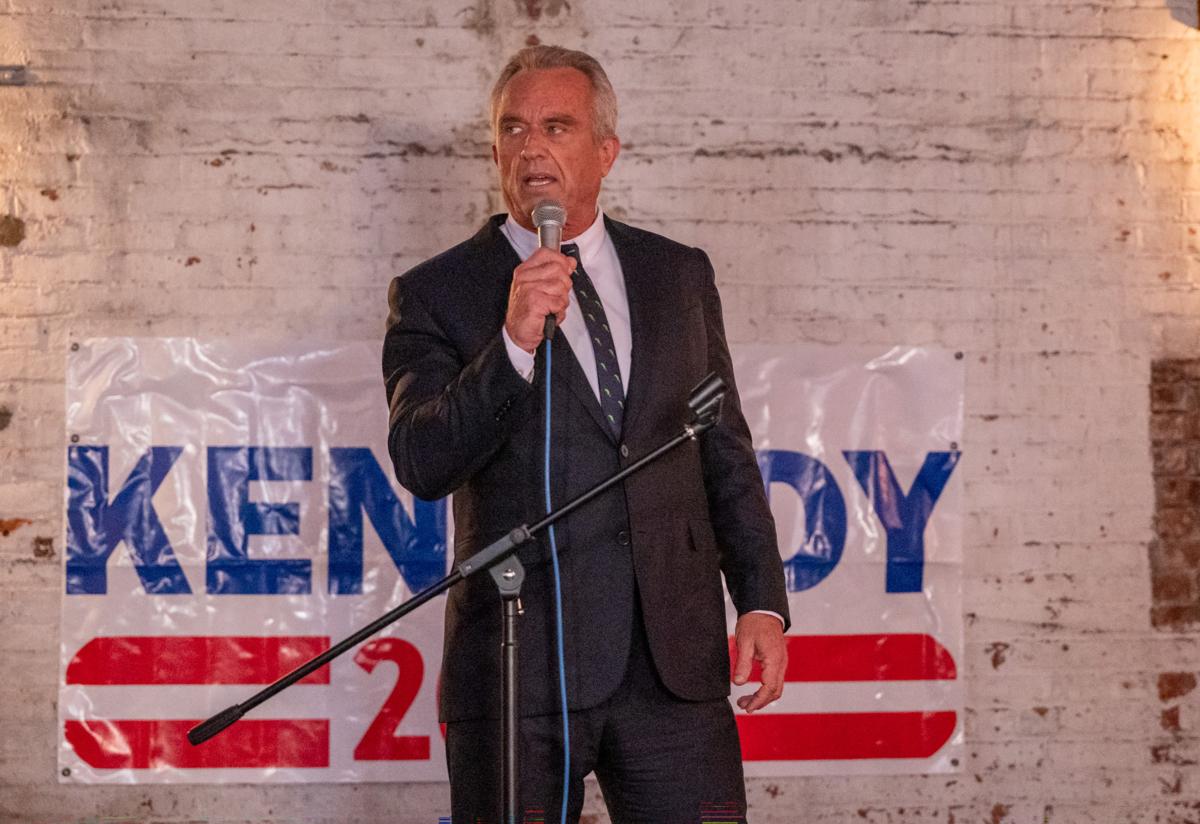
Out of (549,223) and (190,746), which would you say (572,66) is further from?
(190,746)

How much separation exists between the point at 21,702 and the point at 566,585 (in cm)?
190

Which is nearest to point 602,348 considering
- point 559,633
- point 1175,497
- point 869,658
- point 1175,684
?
point 559,633

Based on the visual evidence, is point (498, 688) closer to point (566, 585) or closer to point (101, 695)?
point (566, 585)

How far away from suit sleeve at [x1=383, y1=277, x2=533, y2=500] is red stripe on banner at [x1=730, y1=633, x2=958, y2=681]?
62.4 inches

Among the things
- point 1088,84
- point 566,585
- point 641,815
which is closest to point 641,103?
point 1088,84

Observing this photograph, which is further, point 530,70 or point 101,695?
point 101,695

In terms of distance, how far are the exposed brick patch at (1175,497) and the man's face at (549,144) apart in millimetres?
1937

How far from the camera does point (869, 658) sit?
10.3 ft

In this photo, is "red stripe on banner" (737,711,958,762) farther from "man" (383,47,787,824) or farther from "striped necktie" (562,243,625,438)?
"striped necktie" (562,243,625,438)

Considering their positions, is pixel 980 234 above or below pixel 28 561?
above

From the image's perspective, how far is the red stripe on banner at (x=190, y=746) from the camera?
3.02 meters

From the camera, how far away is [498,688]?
1747 millimetres

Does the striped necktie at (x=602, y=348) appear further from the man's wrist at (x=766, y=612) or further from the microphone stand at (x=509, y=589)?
the man's wrist at (x=766, y=612)

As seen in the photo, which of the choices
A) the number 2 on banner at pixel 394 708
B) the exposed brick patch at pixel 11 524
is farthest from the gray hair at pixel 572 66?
the exposed brick patch at pixel 11 524
